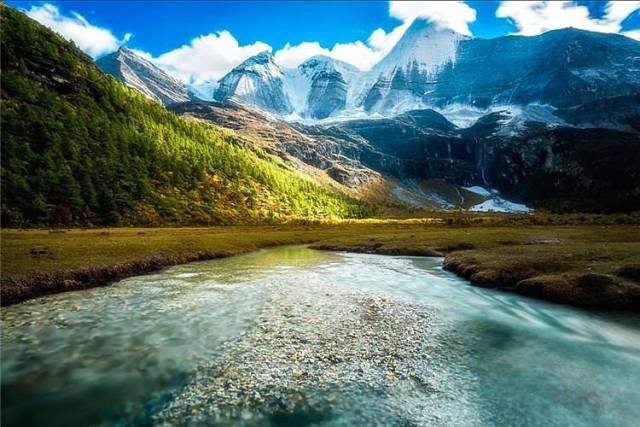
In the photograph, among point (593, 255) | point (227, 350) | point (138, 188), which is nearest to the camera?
point (227, 350)

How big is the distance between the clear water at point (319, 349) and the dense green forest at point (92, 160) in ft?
281

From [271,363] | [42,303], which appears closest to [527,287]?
[271,363]

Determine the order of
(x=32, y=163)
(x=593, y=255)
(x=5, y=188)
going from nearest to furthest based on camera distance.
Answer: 1. (x=593, y=255)
2. (x=5, y=188)
3. (x=32, y=163)

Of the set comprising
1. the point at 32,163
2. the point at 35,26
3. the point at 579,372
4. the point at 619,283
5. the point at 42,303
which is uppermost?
the point at 35,26

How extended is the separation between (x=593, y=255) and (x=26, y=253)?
58.2 meters

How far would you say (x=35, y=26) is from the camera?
188125mm

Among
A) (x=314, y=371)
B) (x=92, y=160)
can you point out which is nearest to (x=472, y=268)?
(x=314, y=371)

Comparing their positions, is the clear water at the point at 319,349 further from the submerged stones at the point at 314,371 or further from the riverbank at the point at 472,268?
the riverbank at the point at 472,268

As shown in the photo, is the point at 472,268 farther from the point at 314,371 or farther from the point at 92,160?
the point at 92,160

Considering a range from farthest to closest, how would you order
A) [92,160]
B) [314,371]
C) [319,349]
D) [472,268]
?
[92,160] → [472,268] → [319,349] → [314,371]

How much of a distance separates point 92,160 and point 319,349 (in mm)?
135425

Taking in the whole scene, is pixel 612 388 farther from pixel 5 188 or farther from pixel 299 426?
pixel 5 188

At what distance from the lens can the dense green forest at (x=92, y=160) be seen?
343ft

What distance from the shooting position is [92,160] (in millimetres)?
128250
